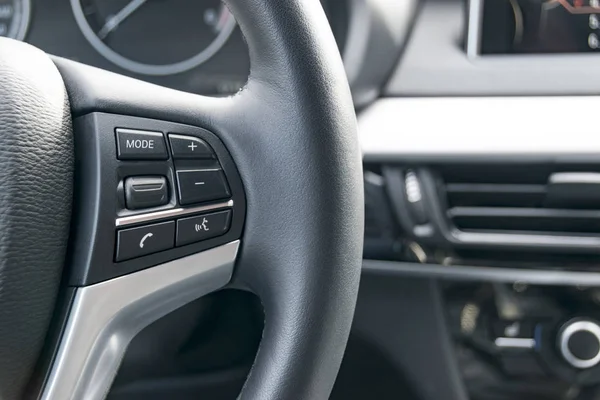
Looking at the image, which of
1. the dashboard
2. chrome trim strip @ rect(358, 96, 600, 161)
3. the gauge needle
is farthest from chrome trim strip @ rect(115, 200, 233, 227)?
the gauge needle

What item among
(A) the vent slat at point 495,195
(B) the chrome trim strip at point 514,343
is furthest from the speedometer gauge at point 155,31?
(B) the chrome trim strip at point 514,343

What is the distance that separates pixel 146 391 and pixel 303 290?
0.51m

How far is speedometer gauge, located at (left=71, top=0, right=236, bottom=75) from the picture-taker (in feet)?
3.66

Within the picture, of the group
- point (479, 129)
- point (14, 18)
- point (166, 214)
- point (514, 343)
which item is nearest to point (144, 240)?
point (166, 214)

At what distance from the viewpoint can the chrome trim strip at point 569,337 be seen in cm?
99

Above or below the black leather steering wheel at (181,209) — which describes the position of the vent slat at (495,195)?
below

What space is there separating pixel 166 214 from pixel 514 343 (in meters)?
0.60

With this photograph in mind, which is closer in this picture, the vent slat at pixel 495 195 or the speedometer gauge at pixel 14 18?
the vent slat at pixel 495 195

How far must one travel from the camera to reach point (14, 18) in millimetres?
Result: 1144

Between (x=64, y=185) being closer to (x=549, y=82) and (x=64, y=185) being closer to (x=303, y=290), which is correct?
(x=303, y=290)

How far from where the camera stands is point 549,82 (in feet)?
3.27

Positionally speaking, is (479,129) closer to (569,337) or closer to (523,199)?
(523,199)

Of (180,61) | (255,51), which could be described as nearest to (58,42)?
(180,61)

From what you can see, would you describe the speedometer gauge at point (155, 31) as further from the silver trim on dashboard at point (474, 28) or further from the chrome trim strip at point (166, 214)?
the chrome trim strip at point (166, 214)
